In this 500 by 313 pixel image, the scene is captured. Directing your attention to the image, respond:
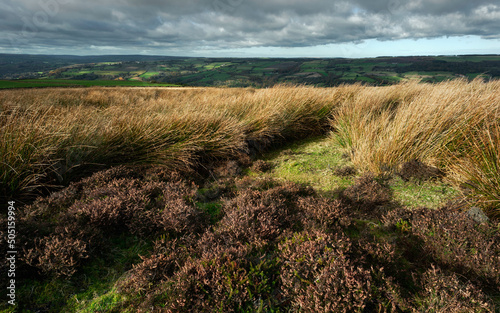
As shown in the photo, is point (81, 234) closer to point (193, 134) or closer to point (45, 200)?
point (45, 200)

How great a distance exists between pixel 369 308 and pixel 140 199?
2.45m

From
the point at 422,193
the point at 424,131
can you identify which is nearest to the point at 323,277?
the point at 422,193

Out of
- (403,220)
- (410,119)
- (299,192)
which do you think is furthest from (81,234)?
(410,119)

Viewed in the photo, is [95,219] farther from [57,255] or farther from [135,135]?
[135,135]

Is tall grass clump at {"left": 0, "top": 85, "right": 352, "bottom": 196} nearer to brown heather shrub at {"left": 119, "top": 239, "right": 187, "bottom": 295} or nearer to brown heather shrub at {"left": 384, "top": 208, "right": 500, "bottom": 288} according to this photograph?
brown heather shrub at {"left": 119, "top": 239, "right": 187, "bottom": 295}

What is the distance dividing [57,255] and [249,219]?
5.37 feet

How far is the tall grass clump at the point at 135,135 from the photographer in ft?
10.4

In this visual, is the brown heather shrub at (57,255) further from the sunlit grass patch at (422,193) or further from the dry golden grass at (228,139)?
the sunlit grass patch at (422,193)

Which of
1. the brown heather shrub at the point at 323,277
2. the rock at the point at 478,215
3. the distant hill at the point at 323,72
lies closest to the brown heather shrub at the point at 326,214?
the brown heather shrub at the point at 323,277

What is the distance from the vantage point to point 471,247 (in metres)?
2.04

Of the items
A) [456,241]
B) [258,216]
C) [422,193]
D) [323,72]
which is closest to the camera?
[456,241]

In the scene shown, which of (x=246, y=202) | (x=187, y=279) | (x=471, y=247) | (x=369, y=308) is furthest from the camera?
(x=246, y=202)

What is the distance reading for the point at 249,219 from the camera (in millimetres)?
2461

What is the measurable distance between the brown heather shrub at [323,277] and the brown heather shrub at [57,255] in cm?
166
